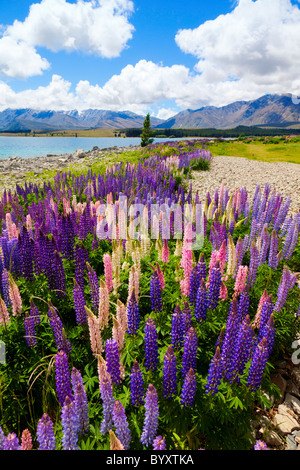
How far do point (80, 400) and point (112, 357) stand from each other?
0.48 m

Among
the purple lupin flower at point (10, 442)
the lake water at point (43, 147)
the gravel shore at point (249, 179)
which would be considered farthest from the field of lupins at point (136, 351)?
the lake water at point (43, 147)

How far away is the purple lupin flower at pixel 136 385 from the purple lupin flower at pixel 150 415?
0.95 ft

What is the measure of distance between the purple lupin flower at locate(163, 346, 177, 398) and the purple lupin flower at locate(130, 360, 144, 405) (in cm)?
→ 28

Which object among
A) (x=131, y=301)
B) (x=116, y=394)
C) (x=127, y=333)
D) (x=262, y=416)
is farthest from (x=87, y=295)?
(x=262, y=416)

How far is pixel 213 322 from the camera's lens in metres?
3.76

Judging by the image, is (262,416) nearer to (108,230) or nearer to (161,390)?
(161,390)

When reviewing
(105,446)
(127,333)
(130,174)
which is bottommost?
(105,446)

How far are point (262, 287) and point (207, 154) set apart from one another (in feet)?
73.2

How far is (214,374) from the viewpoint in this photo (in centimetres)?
272

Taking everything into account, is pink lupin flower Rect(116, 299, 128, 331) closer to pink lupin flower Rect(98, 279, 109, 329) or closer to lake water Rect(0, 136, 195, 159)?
pink lupin flower Rect(98, 279, 109, 329)

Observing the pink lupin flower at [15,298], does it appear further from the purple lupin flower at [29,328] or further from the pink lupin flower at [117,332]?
the pink lupin flower at [117,332]

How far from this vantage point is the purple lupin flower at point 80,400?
90.1 inches

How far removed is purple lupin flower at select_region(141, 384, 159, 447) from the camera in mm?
2254

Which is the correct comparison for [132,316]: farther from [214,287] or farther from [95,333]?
[214,287]
